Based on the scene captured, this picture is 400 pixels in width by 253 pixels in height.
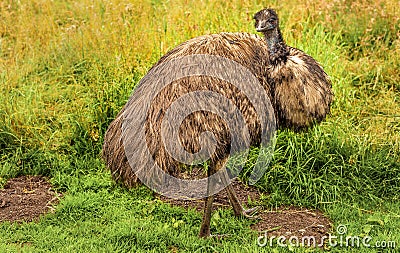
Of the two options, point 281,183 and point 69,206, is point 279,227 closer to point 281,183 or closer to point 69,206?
point 281,183

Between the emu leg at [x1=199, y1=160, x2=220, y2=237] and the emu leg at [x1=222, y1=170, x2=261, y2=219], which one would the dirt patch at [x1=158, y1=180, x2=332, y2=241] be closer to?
the emu leg at [x1=222, y1=170, x2=261, y2=219]

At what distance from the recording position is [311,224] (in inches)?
199

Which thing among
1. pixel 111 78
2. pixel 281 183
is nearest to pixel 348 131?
pixel 281 183

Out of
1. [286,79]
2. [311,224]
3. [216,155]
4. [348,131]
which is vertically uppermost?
[286,79]


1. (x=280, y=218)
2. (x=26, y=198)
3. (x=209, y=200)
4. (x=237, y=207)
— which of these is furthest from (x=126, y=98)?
(x=280, y=218)

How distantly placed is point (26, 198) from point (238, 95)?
2.35m

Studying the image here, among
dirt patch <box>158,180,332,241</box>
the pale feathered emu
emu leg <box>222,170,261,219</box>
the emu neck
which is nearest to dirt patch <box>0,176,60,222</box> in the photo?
dirt patch <box>158,180,332,241</box>

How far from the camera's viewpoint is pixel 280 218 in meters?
5.17

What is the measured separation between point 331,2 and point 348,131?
2183mm

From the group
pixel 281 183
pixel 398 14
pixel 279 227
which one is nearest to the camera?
pixel 279 227

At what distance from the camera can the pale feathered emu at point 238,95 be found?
427 centimetres

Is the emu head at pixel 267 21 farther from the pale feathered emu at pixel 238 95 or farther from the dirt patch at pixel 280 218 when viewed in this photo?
the dirt patch at pixel 280 218

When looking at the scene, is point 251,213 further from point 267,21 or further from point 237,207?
point 267,21

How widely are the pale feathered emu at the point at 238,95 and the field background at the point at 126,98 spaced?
74 centimetres
